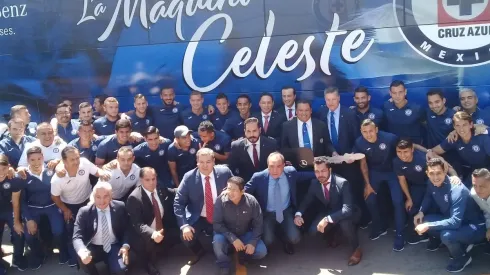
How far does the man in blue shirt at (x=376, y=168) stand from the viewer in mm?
5324

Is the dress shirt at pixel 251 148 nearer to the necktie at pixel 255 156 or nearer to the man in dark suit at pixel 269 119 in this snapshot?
the necktie at pixel 255 156

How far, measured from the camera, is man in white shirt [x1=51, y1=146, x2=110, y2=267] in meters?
5.14

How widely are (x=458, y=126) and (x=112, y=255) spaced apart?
3698 mm

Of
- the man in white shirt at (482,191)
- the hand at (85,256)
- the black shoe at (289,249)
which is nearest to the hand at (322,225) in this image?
the black shoe at (289,249)

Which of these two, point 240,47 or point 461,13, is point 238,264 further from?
point 461,13

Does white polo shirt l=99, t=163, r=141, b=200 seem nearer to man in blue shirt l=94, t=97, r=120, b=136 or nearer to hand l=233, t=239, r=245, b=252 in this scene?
man in blue shirt l=94, t=97, r=120, b=136

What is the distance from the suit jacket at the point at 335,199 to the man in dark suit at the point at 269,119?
1.05 m

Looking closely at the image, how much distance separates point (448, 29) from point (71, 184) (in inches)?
176

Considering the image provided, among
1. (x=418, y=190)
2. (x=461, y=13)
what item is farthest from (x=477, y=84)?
(x=418, y=190)

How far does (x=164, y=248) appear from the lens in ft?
17.6

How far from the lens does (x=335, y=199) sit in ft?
16.6

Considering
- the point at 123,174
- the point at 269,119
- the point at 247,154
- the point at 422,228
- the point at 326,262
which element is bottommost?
the point at 326,262

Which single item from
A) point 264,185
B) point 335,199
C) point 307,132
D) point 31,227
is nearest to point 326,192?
point 335,199

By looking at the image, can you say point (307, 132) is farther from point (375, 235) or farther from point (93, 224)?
point (93, 224)
